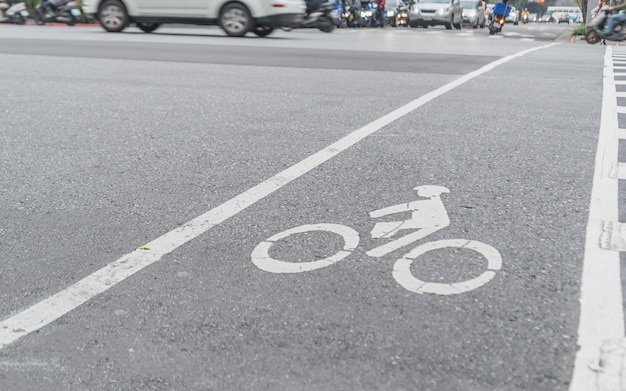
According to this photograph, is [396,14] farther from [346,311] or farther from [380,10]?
[346,311]

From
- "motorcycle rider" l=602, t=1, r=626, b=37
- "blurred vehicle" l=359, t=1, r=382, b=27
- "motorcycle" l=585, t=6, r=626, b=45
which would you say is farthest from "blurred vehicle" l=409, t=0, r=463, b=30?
"motorcycle rider" l=602, t=1, r=626, b=37

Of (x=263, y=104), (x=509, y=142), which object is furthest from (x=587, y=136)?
(x=263, y=104)

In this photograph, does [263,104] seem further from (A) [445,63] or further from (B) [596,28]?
(B) [596,28]

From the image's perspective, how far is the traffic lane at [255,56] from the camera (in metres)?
12.9

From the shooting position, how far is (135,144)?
6465 mm

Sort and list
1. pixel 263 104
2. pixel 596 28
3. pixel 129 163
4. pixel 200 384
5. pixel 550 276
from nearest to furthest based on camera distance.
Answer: pixel 200 384
pixel 550 276
pixel 129 163
pixel 263 104
pixel 596 28

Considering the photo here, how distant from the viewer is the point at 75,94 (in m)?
9.17

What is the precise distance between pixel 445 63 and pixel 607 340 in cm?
1104

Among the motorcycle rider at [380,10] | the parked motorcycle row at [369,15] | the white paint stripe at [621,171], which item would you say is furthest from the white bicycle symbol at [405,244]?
the motorcycle rider at [380,10]

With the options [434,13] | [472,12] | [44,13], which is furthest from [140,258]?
[472,12]

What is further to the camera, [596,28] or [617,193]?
[596,28]

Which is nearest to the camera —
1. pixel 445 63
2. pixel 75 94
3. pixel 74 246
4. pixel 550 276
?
pixel 550 276

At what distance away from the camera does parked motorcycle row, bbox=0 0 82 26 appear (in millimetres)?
28938

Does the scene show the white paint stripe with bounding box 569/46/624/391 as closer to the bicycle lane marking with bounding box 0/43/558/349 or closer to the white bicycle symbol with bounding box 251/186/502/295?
the white bicycle symbol with bounding box 251/186/502/295
